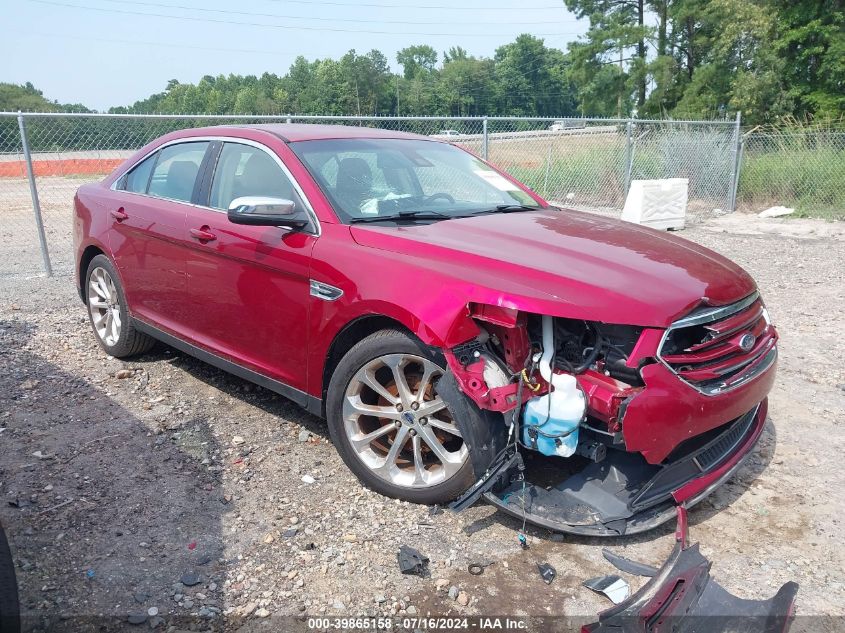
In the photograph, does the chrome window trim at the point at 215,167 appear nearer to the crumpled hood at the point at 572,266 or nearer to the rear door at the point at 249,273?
the rear door at the point at 249,273

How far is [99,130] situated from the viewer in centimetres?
838

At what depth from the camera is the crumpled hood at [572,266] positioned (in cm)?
271

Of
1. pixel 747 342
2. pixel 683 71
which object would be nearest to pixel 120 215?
pixel 747 342

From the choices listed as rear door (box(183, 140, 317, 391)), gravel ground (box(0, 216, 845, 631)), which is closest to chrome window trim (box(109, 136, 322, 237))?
rear door (box(183, 140, 317, 391))

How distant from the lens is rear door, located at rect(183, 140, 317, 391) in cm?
354

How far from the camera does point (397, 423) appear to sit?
3.21m

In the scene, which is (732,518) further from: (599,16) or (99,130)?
(599,16)

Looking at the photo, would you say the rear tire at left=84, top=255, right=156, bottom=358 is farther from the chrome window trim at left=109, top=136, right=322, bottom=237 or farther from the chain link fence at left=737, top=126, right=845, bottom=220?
the chain link fence at left=737, top=126, right=845, bottom=220

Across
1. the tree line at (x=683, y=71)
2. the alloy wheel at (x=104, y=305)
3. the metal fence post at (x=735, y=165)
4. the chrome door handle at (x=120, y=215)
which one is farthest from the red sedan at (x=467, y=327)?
the tree line at (x=683, y=71)

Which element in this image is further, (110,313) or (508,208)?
(110,313)

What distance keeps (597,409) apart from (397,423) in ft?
3.13

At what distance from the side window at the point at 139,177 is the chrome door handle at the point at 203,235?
95cm

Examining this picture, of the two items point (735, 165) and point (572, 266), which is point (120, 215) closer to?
point (572, 266)

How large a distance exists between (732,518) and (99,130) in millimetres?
8188
